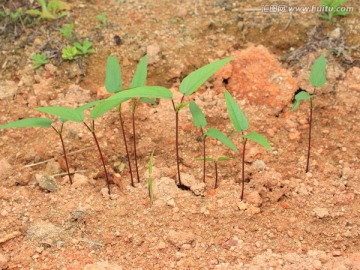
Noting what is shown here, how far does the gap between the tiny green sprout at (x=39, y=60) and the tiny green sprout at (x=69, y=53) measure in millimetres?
110

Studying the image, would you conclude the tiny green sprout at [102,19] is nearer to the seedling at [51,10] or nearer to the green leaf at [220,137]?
the seedling at [51,10]

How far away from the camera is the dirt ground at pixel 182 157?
2113mm

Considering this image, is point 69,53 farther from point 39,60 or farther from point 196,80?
point 196,80

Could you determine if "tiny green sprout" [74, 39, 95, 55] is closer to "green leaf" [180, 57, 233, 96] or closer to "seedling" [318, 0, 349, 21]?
"green leaf" [180, 57, 233, 96]

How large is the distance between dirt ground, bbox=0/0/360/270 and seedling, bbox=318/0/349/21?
0.05 m

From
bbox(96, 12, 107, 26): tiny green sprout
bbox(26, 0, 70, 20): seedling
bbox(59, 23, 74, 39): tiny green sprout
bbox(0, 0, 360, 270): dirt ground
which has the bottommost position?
bbox(0, 0, 360, 270): dirt ground

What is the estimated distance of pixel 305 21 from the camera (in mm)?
3045

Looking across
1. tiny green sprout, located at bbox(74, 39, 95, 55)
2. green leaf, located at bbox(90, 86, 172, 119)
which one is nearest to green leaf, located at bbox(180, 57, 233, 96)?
green leaf, located at bbox(90, 86, 172, 119)

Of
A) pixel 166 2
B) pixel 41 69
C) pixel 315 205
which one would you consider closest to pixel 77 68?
pixel 41 69

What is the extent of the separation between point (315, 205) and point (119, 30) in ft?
5.32

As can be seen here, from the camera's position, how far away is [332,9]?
2994 mm

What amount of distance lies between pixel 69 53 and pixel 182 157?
3.20ft

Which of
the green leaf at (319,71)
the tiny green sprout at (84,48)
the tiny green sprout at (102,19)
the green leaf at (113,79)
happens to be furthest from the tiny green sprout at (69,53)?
the green leaf at (319,71)

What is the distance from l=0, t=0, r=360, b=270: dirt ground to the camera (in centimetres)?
211
